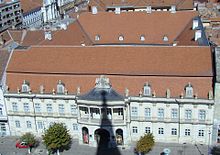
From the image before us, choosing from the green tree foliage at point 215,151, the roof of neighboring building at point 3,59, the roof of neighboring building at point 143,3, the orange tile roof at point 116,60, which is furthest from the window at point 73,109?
the roof of neighboring building at point 143,3

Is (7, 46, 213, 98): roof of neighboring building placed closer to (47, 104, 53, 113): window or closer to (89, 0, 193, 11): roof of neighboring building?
(47, 104, 53, 113): window

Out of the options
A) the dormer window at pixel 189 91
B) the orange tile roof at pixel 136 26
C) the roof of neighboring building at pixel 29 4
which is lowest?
the dormer window at pixel 189 91

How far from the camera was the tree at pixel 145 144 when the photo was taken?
65688mm

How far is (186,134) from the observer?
69.6m

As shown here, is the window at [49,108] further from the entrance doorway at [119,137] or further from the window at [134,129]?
the window at [134,129]

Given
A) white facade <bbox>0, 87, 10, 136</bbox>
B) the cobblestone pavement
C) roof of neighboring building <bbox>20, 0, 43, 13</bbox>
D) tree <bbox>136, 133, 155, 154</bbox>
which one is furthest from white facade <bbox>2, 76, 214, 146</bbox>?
roof of neighboring building <bbox>20, 0, 43, 13</bbox>

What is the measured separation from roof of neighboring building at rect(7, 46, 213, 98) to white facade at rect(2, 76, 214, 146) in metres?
1.93

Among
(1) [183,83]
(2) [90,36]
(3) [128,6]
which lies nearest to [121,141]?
(1) [183,83]

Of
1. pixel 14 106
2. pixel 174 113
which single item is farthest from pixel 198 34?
pixel 14 106

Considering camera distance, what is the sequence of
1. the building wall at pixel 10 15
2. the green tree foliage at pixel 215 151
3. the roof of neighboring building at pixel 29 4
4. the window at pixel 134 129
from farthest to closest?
the roof of neighboring building at pixel 29 4
the building wall at pixel 10 15
the window at pixel 134 129
the green tree foliage at pixel 215 151

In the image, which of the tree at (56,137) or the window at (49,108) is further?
the window at (49,108)

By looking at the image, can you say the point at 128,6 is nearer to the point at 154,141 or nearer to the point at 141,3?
the point at 141,3

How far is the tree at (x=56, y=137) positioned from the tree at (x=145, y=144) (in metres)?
12.3

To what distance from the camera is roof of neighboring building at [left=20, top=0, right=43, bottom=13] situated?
160500 millimetres
